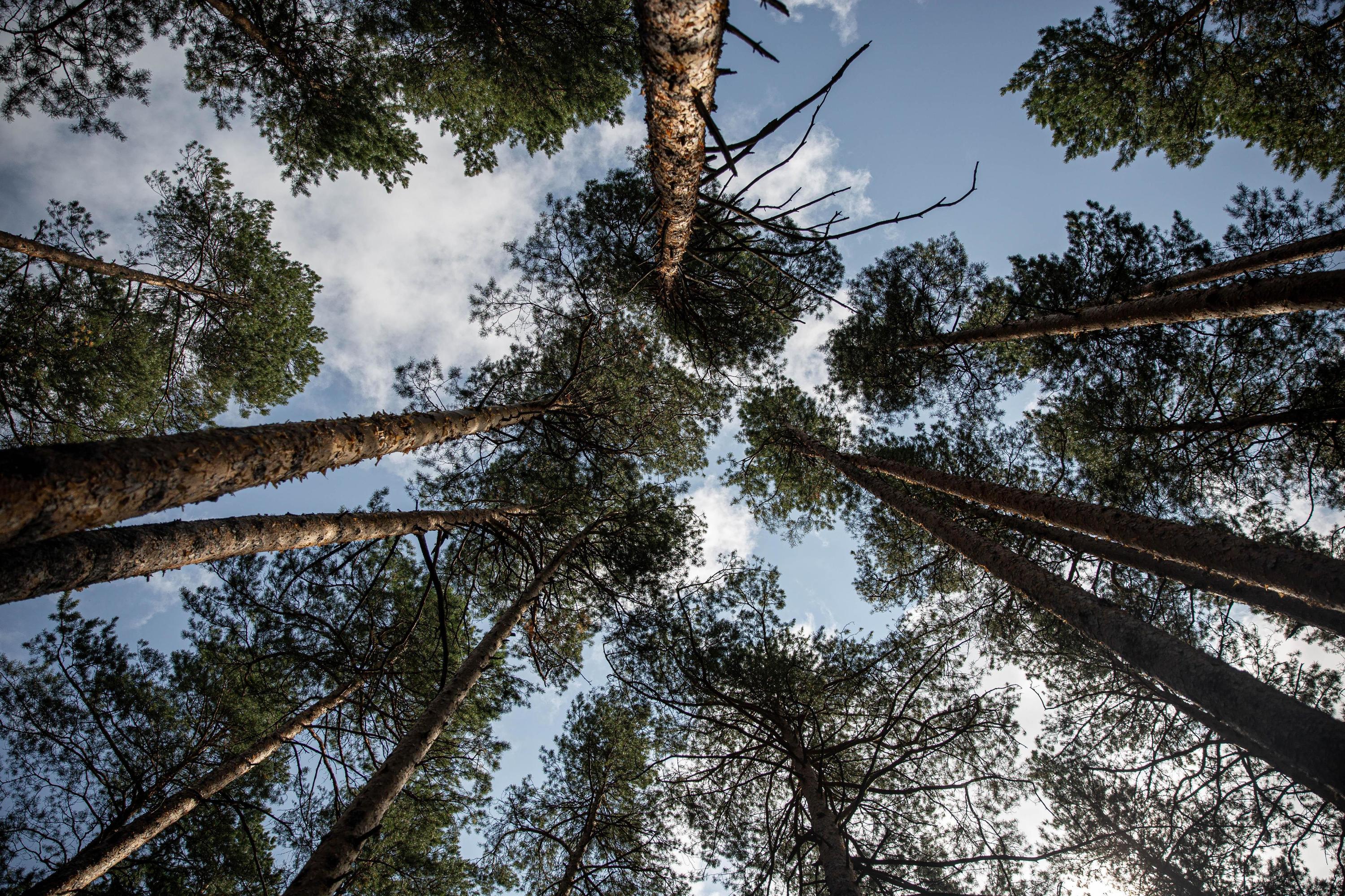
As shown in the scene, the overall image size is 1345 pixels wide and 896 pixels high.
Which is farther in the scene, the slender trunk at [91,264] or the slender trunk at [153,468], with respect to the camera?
the slender trunk at [91,264]

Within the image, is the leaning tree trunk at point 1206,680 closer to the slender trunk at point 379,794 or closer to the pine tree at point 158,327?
the slender trunk at point 379,794

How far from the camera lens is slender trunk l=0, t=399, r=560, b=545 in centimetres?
159

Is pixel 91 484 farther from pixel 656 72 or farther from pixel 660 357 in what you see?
pixel 660 357

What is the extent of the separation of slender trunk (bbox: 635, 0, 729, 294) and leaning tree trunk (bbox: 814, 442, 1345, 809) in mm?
4258

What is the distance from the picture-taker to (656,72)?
8.79 ft

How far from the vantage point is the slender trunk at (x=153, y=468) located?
1.59m

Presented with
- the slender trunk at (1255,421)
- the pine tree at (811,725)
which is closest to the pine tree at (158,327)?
the pine tree at (811,725)

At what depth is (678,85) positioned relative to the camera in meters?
2.69

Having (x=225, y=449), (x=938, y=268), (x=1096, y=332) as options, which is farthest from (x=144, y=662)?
(x=1096, y=332)

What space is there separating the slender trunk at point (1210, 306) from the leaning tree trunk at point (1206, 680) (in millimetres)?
3141

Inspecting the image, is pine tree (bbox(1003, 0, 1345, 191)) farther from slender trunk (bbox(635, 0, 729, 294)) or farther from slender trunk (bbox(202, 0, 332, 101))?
slender trunk (bbox(202, 0, 332, 101))

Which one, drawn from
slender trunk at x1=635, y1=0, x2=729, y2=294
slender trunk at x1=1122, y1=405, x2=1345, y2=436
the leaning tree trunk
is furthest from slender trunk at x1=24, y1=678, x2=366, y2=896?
slender trunk at x1=1122, y1=405, x2=1345, y2=436

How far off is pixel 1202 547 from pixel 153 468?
262 inches

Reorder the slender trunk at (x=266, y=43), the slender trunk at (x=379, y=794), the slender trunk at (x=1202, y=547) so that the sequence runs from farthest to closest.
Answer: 1. the slender trunk at (x=266, y=43)
2. the slender trunk at (x=1202, y=547)
3. the slender trunk at (x=379, y=794)
